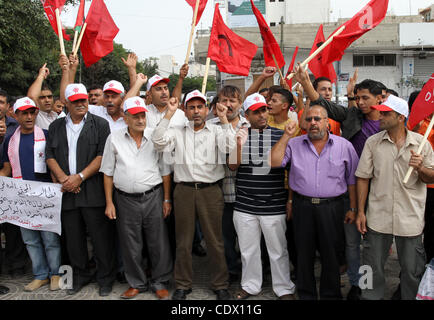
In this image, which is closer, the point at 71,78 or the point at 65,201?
the point at 65,201

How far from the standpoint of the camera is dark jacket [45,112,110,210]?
14.4 ft

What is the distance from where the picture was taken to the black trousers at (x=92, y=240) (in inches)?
176

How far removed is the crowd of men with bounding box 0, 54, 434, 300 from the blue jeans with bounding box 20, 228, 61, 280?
1 cm

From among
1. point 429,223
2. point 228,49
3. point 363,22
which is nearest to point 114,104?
point 228,49

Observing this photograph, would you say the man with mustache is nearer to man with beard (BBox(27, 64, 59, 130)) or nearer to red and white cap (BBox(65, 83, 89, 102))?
red and white cap (BBox(65, 83, 89, 102))

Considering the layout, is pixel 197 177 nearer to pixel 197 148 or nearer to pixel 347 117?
pixel 197 148

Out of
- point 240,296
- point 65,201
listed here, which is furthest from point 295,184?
point 65,201

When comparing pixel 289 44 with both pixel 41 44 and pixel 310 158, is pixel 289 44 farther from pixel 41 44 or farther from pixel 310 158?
pixel 310 158

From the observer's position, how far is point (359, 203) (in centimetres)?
387

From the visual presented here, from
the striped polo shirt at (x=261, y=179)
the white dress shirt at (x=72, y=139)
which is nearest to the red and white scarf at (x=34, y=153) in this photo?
the white dress shirt at (x=72, y=139)

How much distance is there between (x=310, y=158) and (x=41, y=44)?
10.5 m

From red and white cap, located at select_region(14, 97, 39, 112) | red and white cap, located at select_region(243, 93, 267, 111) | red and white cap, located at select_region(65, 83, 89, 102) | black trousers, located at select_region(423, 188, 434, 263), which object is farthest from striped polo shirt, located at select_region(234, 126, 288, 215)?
red and white cap, located at select_region(14, 97, 39, 112)

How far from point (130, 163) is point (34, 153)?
1.21 m

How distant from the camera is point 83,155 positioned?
440cm
